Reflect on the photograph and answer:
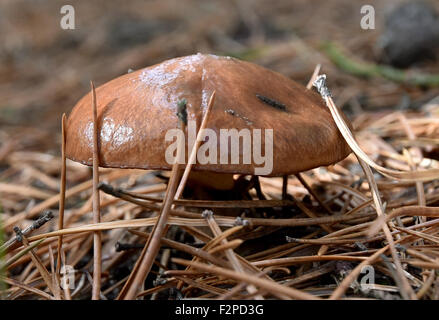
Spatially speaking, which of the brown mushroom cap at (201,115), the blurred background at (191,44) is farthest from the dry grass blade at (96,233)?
the blurred background at (191,44)

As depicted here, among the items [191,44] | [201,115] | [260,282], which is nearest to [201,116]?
[201,115]

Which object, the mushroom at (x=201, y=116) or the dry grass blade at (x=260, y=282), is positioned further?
the mushroom at (x=201, y=116)

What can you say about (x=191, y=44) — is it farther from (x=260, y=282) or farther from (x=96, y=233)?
(x=260, y=282)

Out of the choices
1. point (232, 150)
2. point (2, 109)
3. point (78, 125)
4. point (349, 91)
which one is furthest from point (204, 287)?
point (2, 109)

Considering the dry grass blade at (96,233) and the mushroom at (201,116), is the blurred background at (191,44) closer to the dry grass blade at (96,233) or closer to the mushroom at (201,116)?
the mushroom at (201,116)

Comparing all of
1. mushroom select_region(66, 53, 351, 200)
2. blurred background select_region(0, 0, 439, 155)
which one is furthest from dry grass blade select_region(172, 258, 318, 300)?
blurred background select_region(0, 0, 439, 155)

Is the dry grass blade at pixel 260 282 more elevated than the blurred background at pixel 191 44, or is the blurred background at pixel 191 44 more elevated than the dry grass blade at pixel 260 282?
the blurred background at pixel 191 44

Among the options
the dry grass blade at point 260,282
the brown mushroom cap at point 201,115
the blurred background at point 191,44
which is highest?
the blurred background at point 191,44
